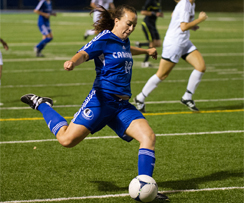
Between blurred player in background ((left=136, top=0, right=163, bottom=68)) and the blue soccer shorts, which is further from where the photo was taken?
blurred player in background ((left=136, top=0, right=163, bottom=68))

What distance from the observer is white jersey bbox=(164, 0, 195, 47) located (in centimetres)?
820

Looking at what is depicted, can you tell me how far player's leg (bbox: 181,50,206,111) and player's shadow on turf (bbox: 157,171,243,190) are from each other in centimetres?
338

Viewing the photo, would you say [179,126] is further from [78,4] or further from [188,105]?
[78,4]

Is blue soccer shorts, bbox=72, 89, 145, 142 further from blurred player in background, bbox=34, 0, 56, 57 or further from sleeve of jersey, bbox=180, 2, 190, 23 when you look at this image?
blurred player in background, bbox=34, 0, 56, 57

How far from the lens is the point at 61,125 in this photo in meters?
4.67

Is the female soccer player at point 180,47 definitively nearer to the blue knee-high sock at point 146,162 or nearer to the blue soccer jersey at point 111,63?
the blue soccer jersey at point 111,63

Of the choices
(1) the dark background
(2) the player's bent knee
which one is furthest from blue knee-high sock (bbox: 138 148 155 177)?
(1) the dark background

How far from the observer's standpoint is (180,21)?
27.1ft

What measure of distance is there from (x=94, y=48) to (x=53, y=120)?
3.29 ft

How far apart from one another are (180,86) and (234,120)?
11.5 feet

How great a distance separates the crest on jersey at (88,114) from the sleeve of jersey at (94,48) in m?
0.54

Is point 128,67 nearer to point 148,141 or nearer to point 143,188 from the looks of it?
point 148,141

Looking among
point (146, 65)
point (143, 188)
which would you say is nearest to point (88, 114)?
point (143, 188)

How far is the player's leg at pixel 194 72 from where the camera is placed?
8406 millimetres
